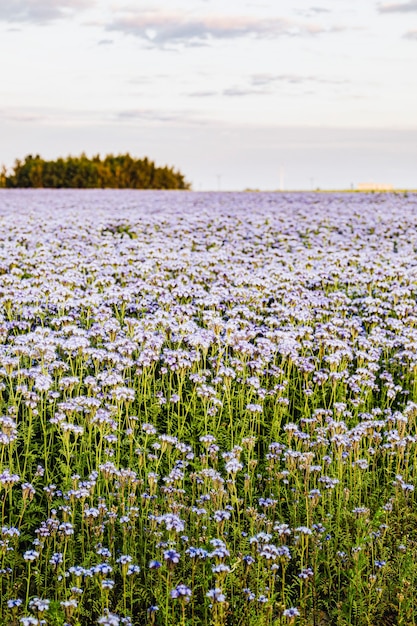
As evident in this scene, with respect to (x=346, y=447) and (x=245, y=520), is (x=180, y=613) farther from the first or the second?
(x=346, y=447)

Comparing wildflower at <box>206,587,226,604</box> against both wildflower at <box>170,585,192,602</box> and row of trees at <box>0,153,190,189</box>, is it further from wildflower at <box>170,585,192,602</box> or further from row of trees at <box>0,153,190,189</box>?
row of trees at <box>0,153,190,189</box>

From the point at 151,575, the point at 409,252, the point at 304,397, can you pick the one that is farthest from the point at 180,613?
the point at 409,252

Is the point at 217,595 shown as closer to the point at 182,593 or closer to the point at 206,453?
the point at 182,593

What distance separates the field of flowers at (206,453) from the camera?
521 centimetres

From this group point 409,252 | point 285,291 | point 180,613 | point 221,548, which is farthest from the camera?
point 409,252

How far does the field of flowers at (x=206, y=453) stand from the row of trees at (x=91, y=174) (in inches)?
1632

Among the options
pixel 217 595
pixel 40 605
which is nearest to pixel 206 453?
pixel 217 595

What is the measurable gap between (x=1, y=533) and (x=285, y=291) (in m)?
5.46

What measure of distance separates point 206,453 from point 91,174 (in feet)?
155

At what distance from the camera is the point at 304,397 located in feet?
26.6

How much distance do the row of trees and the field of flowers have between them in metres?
41.5

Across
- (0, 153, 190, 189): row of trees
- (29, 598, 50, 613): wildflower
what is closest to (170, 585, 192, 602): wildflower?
(29, 598, 50, 613): wildflower

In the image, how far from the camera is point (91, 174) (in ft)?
171

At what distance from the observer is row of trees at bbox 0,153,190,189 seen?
52156 mm
